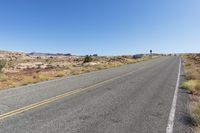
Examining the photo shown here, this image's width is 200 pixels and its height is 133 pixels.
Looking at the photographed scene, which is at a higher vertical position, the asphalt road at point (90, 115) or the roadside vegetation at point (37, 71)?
the asphalt road at point (90, 115)

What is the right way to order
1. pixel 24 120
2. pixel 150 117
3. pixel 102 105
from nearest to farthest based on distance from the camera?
1. pixel 24 120
2. pixel 150 117
3. pixel 102 105

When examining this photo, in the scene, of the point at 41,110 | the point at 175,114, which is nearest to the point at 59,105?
the point at 41,110

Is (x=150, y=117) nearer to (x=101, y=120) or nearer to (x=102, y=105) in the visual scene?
(x=101, y=120)

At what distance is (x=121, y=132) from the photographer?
18.1 feet

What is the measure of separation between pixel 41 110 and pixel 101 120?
2480 mm

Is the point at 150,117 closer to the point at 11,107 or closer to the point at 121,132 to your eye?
the point at 121,132

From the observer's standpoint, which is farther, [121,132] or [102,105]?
[102,105]

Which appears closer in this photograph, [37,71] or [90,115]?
[90,115]

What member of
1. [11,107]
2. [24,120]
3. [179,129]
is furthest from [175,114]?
[11,107]

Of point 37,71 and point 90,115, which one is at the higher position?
point 90,115

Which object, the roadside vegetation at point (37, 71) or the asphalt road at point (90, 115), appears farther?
the roadside vegetation at point (37, 71)

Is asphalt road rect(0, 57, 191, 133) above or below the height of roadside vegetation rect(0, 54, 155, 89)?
above

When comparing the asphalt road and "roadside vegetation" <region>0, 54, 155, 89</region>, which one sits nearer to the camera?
the asphalt road

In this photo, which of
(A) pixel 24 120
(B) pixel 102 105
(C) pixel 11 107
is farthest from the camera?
(B) pixel 102 105
